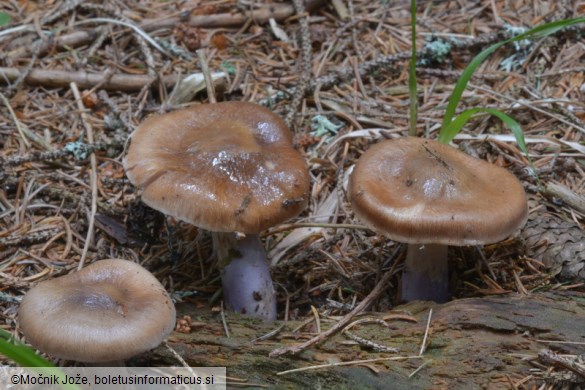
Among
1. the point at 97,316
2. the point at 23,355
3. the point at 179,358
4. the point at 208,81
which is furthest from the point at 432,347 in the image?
the point at 208,81

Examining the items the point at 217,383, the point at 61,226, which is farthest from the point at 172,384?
the point at 61,226

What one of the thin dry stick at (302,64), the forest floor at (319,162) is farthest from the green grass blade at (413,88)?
the thin dry stick at (302,64)

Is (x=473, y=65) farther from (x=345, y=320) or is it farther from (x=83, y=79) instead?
(x=83, y=79)

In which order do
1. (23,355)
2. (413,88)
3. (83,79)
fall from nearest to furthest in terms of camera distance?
(23,355) → (413,88) → (83,79)

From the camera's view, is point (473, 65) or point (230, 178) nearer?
point (230, 178)

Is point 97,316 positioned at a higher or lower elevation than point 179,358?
higher

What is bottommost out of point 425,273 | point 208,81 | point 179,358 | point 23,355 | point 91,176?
point 425,273

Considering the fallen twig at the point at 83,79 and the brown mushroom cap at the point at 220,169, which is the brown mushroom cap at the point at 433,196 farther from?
the fallen twig at the point at 83,79

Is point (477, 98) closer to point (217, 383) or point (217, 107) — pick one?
point (217, 107)

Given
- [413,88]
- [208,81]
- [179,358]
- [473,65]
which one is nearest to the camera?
[179,358]
